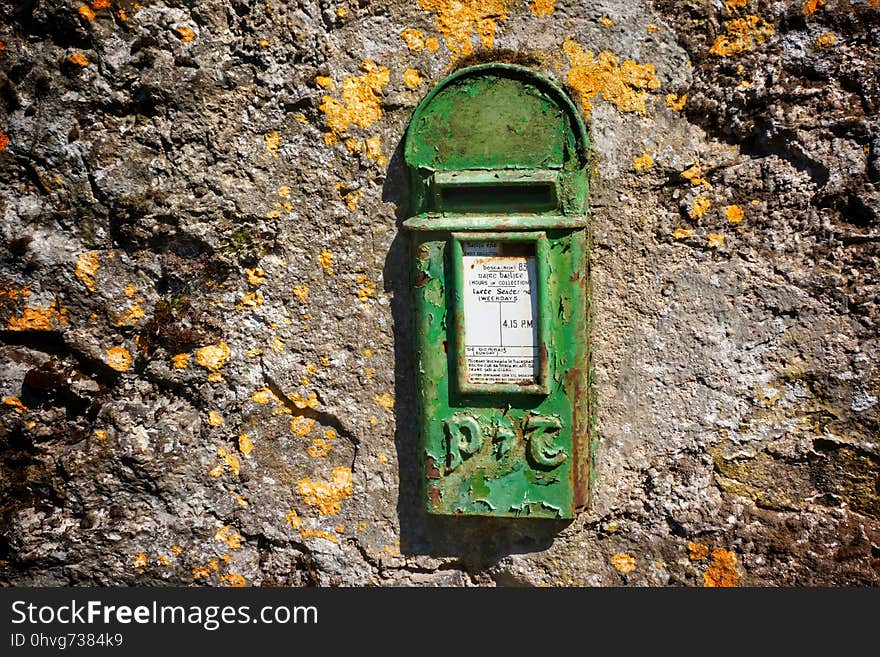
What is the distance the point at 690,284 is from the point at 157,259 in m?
1.17

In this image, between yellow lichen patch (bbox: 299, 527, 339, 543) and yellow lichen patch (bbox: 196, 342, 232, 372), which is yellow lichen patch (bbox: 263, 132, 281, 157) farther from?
yellow lichen patch (bbox: 299, 527, 339, 543)

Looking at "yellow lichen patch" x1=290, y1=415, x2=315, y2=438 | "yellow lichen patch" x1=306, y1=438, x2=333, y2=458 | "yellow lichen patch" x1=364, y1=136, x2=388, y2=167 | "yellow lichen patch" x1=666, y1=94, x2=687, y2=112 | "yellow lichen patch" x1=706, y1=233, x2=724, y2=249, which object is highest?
"yellow lichen patch" x1=666, y1=94, x2=687, y2=112

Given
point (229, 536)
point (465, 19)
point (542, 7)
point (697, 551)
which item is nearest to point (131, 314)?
point (229, 536)

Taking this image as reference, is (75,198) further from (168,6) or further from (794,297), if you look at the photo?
(794,297)

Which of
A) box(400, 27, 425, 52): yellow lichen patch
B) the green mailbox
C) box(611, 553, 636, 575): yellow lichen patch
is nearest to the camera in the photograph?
the green mailbox

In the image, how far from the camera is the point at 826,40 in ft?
4.67

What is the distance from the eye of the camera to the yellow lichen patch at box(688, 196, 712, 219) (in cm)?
149

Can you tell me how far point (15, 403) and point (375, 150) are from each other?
1004 millimetres

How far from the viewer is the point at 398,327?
5.28 feet

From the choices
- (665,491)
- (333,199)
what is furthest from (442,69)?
(665,491)

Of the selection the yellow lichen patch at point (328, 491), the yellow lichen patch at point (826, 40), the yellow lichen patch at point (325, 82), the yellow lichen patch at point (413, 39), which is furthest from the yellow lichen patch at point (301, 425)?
the yellow lichen patch at point (826, 40)

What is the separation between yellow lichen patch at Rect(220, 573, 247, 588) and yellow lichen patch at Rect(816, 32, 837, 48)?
1.70 meters

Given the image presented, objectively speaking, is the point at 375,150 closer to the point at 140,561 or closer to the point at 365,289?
the point at 365,289

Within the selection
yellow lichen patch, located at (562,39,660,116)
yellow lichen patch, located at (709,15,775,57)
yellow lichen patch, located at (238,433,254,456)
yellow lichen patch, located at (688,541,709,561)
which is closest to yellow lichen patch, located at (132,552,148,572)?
yellow lichen patch, located at (238,433,254,456)
